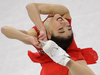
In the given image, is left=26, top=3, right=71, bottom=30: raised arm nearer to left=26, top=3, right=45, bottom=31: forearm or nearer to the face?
left=26, top=3, right=45, bottom=31: forearm

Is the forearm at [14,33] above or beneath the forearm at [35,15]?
beneath

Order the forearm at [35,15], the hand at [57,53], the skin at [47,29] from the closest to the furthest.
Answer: the hand at [57,53] < the skin at [47,29] < the forearm at [35,15]

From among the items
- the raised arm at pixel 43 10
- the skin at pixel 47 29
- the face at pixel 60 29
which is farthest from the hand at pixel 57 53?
the raised arm at pixel 43 10

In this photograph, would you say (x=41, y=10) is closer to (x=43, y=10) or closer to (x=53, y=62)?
(x=43, y=10)

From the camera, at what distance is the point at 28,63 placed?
6.01 ft

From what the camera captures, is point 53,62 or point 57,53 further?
point 53,62

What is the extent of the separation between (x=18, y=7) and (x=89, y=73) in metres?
1.74

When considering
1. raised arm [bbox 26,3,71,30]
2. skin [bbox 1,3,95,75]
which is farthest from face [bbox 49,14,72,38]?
raised arm [bbox 26,3,71,30]

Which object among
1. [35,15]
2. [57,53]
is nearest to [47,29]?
[35,15]

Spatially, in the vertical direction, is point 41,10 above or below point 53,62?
above

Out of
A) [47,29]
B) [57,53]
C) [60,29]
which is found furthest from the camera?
[47,29]

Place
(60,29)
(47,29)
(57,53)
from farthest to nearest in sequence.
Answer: (47,29), (60,29), (57,53)

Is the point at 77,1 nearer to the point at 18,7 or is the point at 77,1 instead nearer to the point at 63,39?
the point at 18,7

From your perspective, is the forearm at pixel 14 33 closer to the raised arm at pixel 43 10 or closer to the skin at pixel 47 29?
the skin at pixel 47 29
